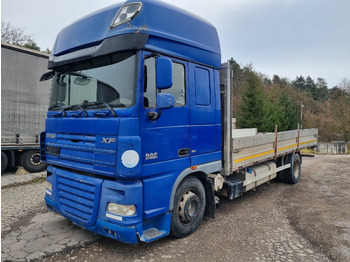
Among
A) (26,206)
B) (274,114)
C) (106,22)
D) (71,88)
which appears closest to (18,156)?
(26,206)

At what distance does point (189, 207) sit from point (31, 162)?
22.9ft

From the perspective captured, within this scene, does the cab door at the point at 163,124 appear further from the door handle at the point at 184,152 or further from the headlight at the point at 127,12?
the headlight at the point at 127,12

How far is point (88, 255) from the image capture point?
338cm

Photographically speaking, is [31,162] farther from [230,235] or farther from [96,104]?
[230,235]

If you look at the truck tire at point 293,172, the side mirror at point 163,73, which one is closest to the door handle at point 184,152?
the side mirror at point 163,73

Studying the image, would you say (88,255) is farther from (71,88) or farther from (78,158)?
(71,88)

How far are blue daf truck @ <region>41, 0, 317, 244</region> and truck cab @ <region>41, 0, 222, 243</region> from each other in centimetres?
1

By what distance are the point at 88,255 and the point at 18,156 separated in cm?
671

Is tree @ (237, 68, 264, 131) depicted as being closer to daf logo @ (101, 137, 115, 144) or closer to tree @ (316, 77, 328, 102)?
daf logo @ (101, 137, 115, 144)

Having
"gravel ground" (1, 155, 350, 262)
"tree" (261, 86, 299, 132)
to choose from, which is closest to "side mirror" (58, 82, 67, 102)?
"gravel ground" (1, 155, 350, 262)

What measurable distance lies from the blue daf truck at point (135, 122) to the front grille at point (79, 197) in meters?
0.01

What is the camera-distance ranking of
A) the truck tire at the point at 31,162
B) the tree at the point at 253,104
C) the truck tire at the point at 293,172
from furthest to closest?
the tree at the point at 253,104, the truck tire at the point at 31,162, the truck tire at the point at 293,172

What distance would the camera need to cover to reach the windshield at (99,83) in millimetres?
3111

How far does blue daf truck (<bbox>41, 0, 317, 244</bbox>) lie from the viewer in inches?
120
